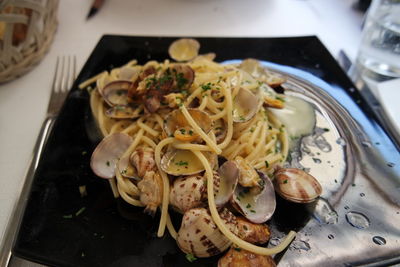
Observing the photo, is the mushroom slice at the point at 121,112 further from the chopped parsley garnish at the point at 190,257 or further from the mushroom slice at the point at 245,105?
the chopped parsley garnish at the point at 190,257

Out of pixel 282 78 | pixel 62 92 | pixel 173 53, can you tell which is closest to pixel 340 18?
pixel 282 78

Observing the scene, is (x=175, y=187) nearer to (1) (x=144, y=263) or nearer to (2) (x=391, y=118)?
(1) (x=144, y=263)

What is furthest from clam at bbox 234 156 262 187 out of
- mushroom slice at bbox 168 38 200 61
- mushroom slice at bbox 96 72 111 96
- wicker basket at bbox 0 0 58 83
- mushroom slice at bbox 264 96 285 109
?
wicker basket at bbox 0 0 58 83

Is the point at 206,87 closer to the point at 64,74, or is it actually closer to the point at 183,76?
the point at 183,76

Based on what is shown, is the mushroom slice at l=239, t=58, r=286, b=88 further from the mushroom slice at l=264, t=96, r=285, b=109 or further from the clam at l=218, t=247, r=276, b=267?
the clam at l=218, t=247, r=276, b=267

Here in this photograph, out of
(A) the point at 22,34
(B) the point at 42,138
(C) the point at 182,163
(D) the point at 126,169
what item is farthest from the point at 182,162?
(A) the point at 22,34
